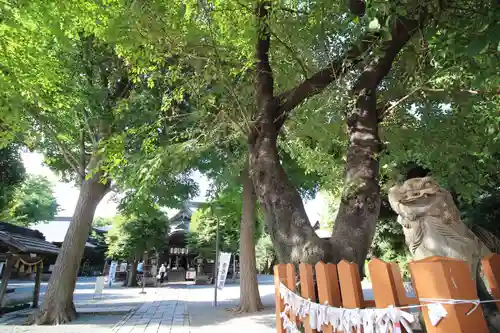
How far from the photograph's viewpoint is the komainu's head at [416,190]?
355cm

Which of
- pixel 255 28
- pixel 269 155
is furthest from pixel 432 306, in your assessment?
pixel 255 28

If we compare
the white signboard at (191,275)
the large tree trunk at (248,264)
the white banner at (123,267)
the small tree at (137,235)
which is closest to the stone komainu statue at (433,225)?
the large tree trunk at (248,264)

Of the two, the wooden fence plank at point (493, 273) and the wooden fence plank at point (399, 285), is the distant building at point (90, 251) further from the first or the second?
the wooden fence plank at point (493, 273)

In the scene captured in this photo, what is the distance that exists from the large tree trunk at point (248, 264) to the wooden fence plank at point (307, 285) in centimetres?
854

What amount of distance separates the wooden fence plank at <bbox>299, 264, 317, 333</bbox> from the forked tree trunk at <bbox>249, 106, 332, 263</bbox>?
166 mm

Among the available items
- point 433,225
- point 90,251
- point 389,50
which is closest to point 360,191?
point 433,225

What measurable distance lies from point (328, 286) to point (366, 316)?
503 millimetres

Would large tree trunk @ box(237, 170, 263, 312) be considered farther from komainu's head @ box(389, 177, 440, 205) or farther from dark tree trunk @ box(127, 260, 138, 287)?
dark tree trunk @ box(127, 260, 138, 287)

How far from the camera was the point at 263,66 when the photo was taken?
434cm

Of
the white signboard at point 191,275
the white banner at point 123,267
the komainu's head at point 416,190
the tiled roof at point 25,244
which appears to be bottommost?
the komainu's head at point 416,190

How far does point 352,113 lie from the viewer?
3594 mm

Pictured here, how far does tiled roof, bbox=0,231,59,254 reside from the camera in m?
10.2

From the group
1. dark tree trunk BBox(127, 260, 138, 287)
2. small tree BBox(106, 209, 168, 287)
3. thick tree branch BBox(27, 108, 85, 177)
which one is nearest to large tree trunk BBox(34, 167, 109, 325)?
thick tree branch BBox(27, 108, 85, 177)

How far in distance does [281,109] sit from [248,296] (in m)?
8.46
